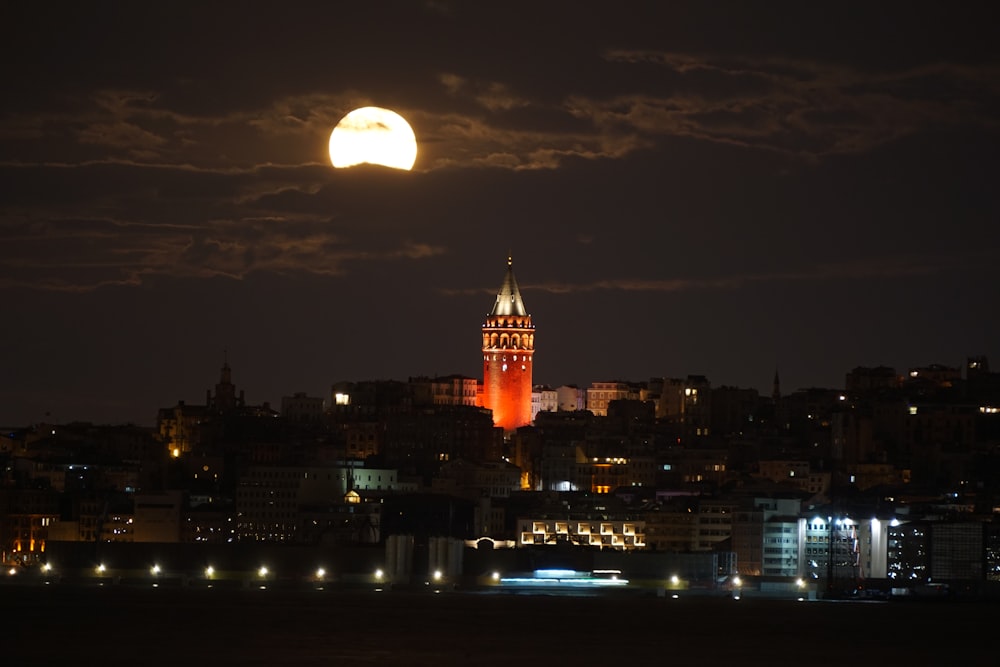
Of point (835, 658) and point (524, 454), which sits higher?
point (524, 454)

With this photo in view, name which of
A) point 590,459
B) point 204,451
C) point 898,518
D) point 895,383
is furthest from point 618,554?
point 895,383

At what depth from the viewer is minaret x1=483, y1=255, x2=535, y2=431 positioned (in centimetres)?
12544

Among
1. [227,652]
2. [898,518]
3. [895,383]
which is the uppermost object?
[895,383]

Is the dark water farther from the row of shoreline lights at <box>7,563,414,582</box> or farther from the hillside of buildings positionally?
the hillside of buildings

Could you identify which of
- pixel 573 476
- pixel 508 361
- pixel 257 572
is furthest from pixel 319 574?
pixel 508 361

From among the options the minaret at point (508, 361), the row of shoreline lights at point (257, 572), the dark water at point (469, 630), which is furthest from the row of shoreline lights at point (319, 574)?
the minaret at point (508, 361)

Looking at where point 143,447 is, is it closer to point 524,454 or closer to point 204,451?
point 204,451

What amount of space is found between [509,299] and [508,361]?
3.71 meters

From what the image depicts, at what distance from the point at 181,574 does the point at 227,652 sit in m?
35.3

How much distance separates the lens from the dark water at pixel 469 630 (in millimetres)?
63312

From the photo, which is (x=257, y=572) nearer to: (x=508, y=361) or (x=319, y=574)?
(x=319, y=574)

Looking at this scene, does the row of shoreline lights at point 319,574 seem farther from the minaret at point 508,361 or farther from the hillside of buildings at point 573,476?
the minaret at point 508,361

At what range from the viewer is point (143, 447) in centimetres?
12825

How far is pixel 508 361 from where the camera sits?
414 ft
